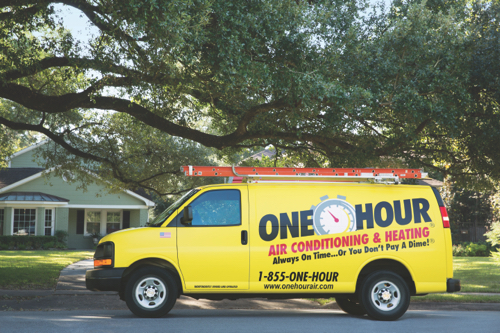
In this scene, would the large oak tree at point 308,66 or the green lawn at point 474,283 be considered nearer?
the large oak tree at point 308,66

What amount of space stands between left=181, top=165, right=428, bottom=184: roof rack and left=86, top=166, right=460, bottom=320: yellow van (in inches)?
4.9

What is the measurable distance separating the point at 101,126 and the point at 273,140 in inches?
277

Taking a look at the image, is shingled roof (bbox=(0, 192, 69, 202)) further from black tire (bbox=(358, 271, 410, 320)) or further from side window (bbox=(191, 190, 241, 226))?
black tire (bbox=(358, 271, 410, 320))

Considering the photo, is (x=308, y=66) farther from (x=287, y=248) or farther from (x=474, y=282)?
(x=474, y=282)

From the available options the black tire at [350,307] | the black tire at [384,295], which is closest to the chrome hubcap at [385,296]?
the black tire at [384,295]

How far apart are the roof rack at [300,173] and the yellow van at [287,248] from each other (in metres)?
0.12

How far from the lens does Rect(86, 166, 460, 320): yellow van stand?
311 inches

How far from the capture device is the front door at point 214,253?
25.9 feet

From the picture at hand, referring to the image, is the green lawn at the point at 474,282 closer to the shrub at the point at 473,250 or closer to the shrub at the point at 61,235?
the shrub at the point at 473,250

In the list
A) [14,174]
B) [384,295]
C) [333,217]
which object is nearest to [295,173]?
[333,217]

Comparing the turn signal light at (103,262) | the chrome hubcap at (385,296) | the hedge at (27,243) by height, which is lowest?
the chrome hubcap at (385,296)

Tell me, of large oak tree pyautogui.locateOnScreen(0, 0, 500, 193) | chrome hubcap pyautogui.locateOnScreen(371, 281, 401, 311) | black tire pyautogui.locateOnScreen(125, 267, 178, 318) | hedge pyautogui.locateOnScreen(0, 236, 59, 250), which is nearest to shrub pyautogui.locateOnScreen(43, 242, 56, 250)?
hedge pyautogui.locateOnScreen(0, 236, 59, 250)

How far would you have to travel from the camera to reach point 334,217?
27.1 ft

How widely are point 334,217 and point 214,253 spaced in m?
2.09
